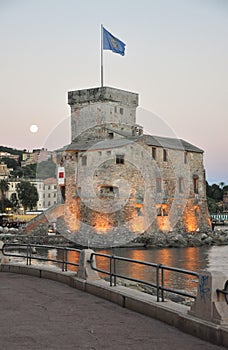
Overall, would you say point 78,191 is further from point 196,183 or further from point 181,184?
point 196,183

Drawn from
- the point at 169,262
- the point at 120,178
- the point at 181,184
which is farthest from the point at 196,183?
the point at 169,262

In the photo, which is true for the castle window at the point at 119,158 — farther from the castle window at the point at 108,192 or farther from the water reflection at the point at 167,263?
the water reflection at the point at 167,263

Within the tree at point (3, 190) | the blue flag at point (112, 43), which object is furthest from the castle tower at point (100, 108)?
the tree at point (3, 190)

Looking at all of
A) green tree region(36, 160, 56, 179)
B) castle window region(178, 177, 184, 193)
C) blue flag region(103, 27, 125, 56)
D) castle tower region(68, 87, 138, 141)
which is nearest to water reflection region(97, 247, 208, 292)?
castle window region(178, 177, 184, 193)

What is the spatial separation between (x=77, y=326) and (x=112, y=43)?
52.1 m

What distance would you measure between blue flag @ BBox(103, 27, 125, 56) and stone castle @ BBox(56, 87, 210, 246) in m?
8.98

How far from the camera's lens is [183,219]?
6694 centimetres

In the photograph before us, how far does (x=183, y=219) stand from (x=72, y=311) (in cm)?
5821

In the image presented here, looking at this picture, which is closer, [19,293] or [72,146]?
[19,293]

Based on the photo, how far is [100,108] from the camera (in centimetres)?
6681

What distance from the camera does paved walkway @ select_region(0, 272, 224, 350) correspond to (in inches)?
281

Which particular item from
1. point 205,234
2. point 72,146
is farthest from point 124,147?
point 205,234

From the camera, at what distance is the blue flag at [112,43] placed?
5762 centimetres

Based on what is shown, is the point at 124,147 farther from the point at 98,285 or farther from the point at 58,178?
the point at 98,285
